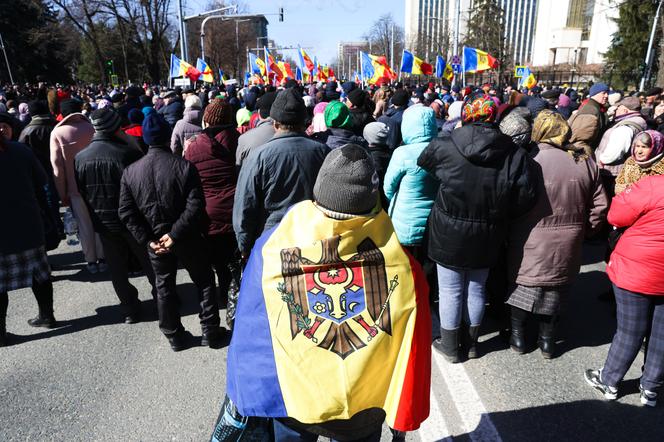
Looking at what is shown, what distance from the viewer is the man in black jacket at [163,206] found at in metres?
3.56

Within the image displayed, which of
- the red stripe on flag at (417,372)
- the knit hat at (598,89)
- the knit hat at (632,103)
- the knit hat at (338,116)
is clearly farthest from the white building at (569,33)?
the red stripe on flag at (417,372)

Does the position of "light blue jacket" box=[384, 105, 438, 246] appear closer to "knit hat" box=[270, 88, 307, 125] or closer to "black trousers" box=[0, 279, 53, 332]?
"knit hat" box=[270, 88, 307, 125]

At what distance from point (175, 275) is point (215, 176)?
101 cm

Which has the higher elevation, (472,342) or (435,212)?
(435,212)

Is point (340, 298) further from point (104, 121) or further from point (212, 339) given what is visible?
point (104, 121)

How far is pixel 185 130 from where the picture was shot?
6.30 metres

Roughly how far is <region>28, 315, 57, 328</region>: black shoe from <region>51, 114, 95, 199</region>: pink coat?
4.95 ft

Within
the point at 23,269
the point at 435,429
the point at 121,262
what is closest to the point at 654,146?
the point at 435,429

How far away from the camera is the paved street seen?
301 cm

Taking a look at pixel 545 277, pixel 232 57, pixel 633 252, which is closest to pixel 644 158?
pixel 633 252

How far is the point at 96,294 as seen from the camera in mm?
5164

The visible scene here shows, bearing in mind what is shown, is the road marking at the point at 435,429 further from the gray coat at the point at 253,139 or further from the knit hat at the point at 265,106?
the knit hat at the point at 265,106

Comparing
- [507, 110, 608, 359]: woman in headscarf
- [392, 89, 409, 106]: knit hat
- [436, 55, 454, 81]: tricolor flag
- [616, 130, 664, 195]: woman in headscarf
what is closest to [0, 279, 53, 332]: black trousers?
[507, 110, 608, 359]: woman in headscarf

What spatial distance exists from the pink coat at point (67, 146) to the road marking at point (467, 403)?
4430 millimetres
